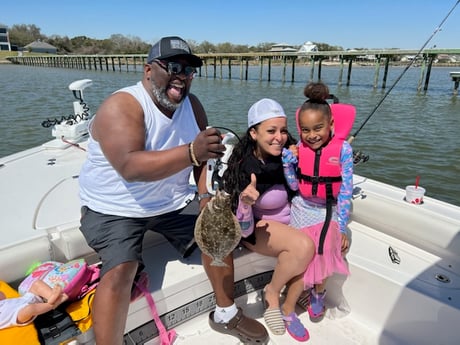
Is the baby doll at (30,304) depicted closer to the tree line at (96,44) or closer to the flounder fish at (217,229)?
the flounder fish at (217,229)

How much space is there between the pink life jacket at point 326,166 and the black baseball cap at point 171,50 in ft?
3.63

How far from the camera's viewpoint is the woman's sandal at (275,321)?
241 centimetres

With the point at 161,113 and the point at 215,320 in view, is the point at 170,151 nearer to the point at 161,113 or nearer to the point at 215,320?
the point at 161,113

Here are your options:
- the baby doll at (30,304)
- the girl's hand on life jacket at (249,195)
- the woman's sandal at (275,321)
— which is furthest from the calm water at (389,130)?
Result: the baby doll at (30,304)

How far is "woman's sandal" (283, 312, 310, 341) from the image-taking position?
240 cm

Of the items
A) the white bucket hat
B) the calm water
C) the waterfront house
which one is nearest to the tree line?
the waterfront house

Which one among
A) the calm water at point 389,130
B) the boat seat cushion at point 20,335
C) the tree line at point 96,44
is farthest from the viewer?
the tree line at point 96,44

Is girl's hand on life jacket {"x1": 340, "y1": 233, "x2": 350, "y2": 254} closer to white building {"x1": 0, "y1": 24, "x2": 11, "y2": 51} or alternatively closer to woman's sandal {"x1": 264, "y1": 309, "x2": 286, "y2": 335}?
woman's sandal {"x1": 264, "y1": 309, "x2": 286, "y2": 335}

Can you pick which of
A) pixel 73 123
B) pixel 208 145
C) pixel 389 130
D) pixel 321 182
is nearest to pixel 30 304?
pixel 208 145

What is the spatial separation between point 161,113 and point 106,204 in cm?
72

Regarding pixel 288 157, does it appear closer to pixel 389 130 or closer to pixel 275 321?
pixel 275 321

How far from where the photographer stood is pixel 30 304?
172 centimetres

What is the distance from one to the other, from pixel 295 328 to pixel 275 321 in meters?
0.16

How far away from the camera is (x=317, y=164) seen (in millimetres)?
2504
